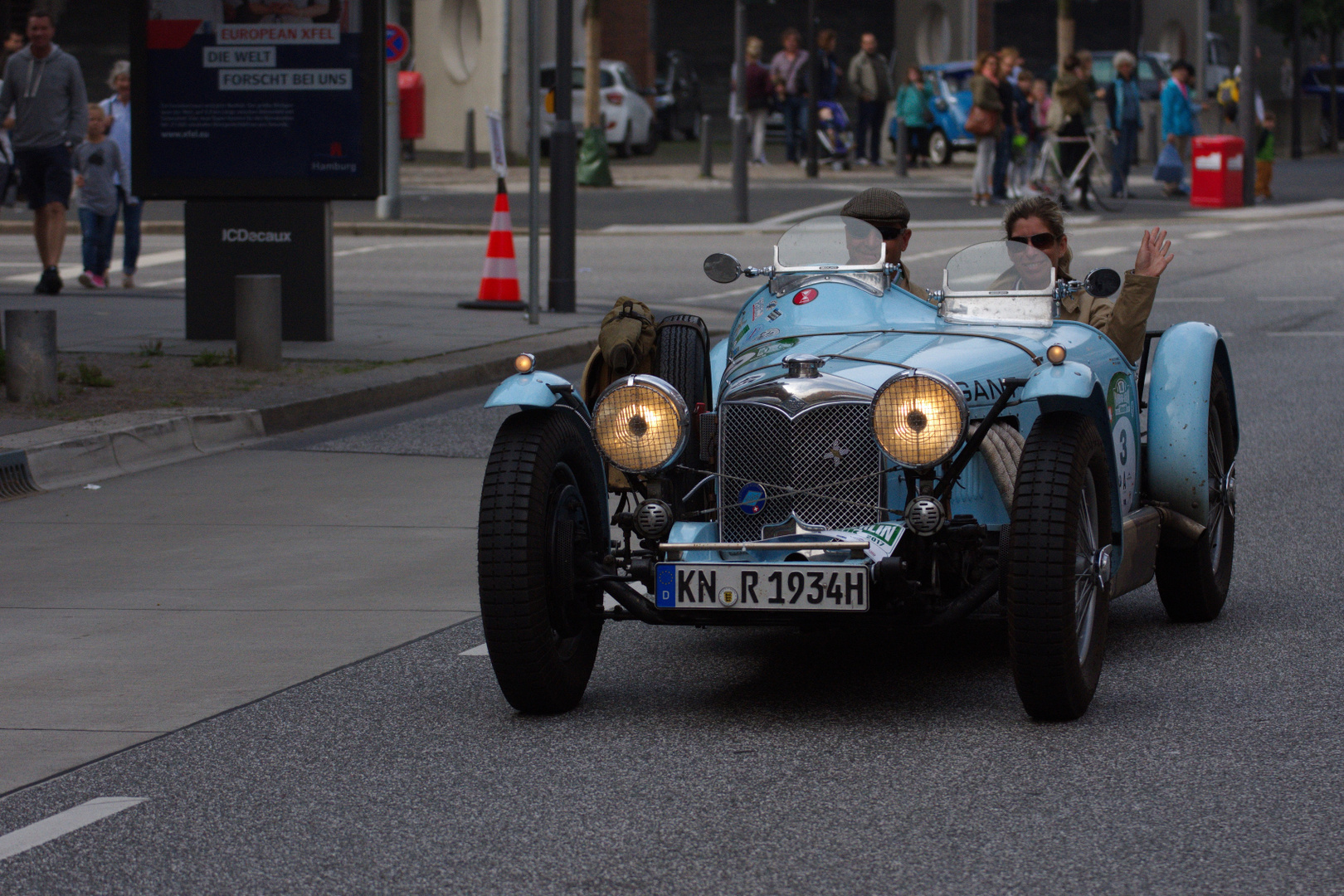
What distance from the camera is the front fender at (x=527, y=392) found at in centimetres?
540

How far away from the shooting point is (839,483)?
214 inches

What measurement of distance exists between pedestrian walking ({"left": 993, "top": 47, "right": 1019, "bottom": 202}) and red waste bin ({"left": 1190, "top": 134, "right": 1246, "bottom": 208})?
2510mm

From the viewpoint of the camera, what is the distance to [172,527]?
27.4 ft

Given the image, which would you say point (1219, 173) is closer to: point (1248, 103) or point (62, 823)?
point (1248, 103)

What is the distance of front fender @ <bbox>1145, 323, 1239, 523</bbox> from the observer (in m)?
6.35

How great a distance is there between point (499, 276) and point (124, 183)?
3.45 metres

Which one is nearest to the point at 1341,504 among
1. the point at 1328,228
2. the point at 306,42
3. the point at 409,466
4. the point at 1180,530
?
the point at 1180,530

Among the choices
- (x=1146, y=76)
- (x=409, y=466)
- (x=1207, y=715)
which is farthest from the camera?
(x=1146, y=76)

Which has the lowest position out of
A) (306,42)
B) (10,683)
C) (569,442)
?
(10,683)

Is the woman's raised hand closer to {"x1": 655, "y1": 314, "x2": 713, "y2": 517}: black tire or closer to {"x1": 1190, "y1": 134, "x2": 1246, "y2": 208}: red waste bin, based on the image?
{"x1": 655, "y1": 314, "x2": 713, "y2": 517}: black tire

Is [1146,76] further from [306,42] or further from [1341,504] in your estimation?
[1341,504]

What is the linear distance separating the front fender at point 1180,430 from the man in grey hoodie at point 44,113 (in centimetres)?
1138

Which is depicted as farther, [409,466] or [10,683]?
[409,466]

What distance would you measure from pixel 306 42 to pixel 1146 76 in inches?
1258
